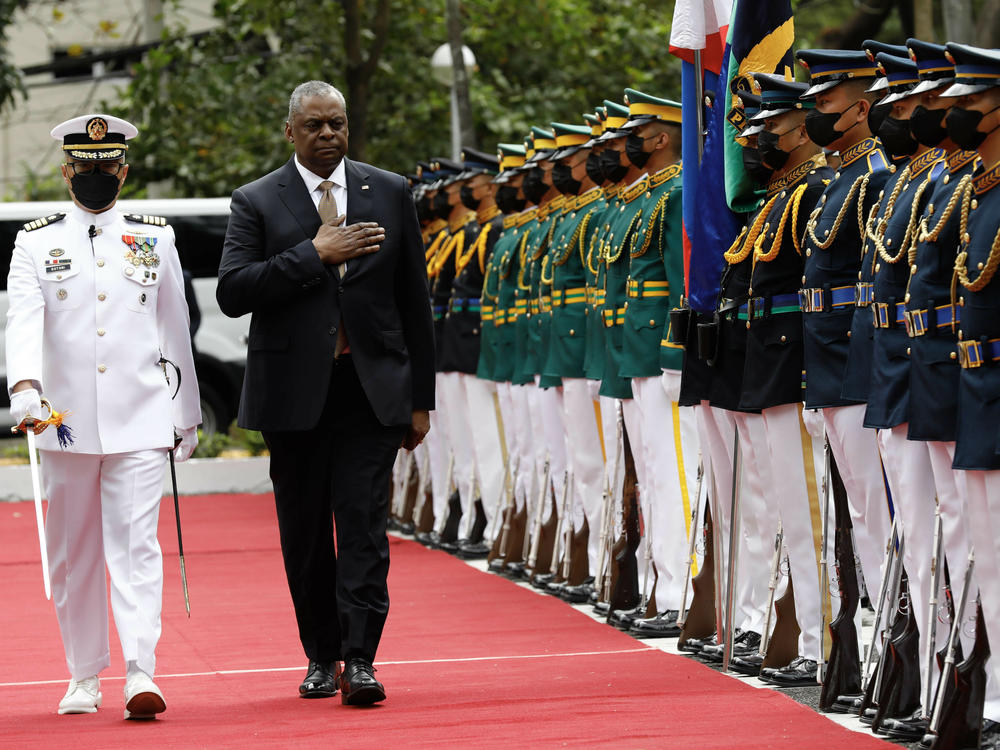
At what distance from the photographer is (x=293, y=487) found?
21.3 ft

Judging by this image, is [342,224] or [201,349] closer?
[342,224]

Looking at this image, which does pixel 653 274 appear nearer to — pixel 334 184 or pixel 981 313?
pixel 334 184

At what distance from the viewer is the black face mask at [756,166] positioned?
6977mm

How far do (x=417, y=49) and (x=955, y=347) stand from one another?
56.3 ft

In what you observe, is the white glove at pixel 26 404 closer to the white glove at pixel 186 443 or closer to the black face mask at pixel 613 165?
the white glove at pixel 186 443

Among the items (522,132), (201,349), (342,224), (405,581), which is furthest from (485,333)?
(522,132)

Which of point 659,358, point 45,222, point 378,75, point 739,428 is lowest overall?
point 739,428

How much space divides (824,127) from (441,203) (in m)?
6.09

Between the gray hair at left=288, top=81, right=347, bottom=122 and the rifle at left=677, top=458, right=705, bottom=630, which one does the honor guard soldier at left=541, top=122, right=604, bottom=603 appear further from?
the gray hair at left=288, top=81, right=347, bottom=122

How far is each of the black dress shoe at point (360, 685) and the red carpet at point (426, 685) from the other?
0.14ft

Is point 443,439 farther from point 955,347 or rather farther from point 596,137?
point 955,347

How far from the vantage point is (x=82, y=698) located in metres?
6.39

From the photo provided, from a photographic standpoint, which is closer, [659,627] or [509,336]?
[659,627]

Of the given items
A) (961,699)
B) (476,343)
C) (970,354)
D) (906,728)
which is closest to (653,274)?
(906,728)
